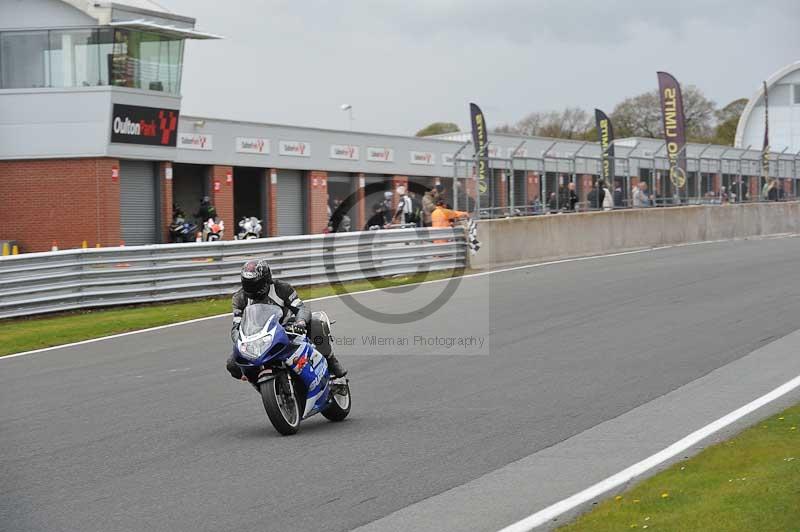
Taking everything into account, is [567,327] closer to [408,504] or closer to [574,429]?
[574,429]

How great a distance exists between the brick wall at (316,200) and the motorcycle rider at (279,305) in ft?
123

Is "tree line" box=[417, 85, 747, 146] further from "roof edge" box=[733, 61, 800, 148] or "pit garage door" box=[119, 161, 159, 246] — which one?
"pit garage door" box=[119, 161, 159, 246]

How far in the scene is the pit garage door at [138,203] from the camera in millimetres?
37812

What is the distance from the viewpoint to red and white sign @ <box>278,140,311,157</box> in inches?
1759

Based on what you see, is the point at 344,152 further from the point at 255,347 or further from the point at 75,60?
the point at 255,347

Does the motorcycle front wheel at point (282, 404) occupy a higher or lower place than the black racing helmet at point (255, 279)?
lower

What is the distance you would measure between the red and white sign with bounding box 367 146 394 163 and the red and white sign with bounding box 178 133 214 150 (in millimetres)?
9518

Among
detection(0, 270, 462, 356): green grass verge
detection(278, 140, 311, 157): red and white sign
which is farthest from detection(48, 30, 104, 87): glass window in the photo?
detection(0, 270, 462, 356): green grass verge

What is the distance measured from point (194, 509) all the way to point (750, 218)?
103ft

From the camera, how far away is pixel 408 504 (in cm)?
655

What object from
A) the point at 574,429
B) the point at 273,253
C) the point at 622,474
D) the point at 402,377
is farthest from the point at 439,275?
the point at 622,474

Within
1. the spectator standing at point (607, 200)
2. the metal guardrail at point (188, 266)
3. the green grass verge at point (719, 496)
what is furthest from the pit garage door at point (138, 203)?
the green grass verge at point (719, 496)

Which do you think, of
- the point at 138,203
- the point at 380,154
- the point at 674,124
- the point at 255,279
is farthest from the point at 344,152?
the point at 255,279

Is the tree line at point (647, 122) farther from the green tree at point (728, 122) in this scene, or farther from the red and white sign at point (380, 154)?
the red and white sign at point (380, 154)
